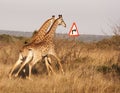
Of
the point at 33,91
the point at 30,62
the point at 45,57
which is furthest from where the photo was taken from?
the point at 45,57

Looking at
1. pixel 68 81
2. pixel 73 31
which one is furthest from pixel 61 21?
pixel 73 31

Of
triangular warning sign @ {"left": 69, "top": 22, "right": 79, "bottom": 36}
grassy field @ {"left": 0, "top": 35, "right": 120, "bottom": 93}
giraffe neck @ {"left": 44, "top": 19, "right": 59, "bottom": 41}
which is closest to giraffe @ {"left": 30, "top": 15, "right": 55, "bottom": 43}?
giraffe neck @ {"left": 44, "top": 19, "right": 59, "bottom": 41}

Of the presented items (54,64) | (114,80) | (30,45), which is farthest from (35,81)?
(54,64)

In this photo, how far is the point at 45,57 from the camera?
44.5ft

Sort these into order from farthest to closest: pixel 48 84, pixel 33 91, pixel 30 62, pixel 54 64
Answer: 1. pixel 54 64
2. pixel 30 62
3. pixel 48 84
4. pixel 33 91

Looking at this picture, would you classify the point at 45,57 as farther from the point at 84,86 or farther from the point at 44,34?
the point at 84,86

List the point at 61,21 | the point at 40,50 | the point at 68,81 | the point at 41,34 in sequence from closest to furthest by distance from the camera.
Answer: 1. the point at 68,81
2. the point at 40,50
3. the point at 41,34
4. the point at 61,21

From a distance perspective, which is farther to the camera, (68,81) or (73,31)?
(73,31)

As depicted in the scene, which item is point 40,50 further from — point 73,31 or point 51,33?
point 73,31

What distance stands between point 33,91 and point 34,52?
2.59 meters

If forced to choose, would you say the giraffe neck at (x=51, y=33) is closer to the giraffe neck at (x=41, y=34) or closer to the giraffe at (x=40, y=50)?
the giraffe at (x=40, y=50)

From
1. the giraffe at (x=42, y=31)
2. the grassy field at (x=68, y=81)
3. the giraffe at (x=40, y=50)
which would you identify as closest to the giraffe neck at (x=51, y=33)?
the giraffe at (x=40, y=50)

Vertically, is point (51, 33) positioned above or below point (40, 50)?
above

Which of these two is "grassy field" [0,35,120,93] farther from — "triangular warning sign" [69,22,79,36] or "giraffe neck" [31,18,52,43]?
"triangular warning sign" [69,22,79,36]
